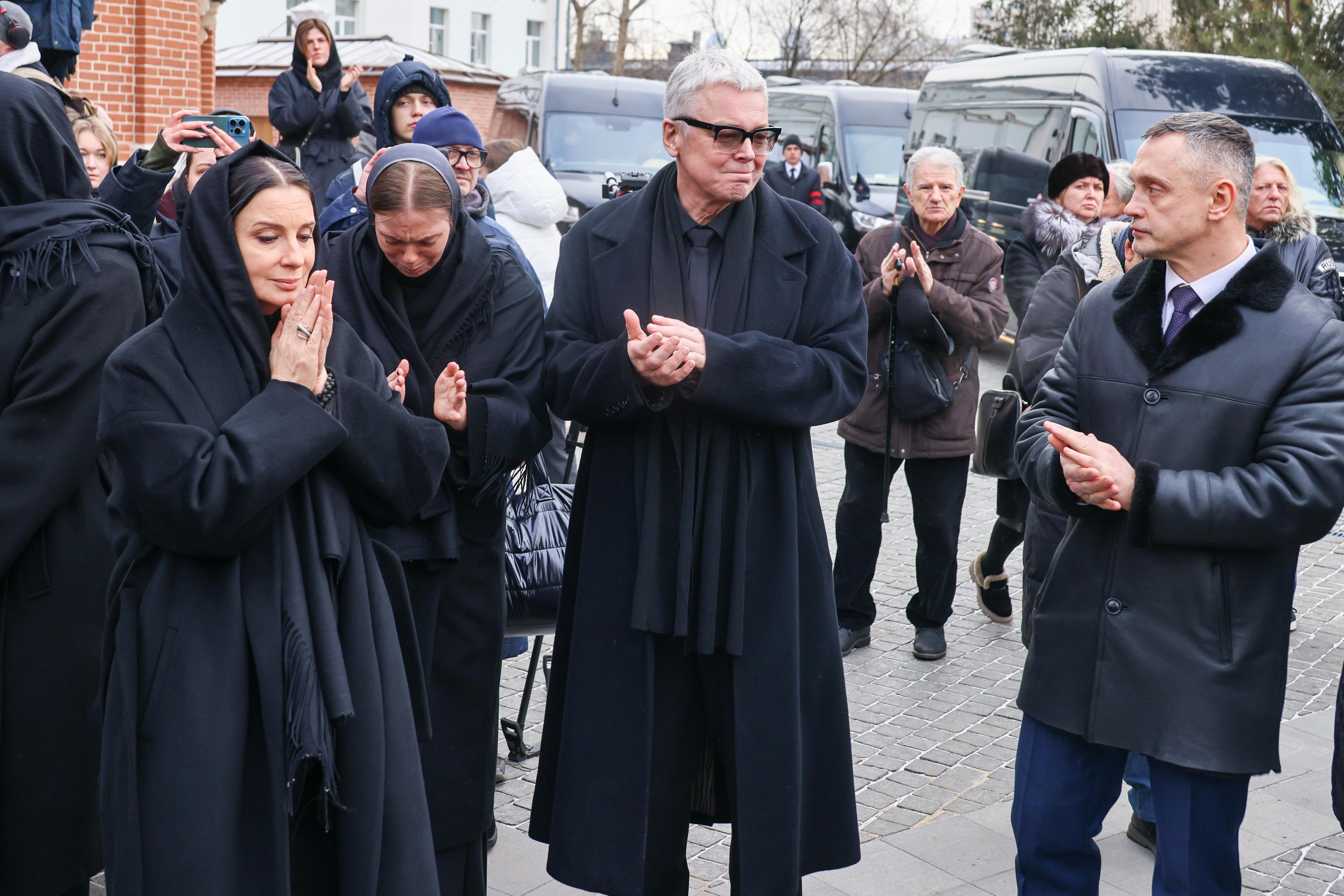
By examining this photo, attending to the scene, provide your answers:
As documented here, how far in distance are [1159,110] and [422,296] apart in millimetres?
9653

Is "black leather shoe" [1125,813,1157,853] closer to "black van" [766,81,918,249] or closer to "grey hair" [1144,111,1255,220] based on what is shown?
"grey hair" [1144,111,1255,220]

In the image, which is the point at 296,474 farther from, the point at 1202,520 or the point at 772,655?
the point at 1202,520

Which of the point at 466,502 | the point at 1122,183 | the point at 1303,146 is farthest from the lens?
the point at 1303,146

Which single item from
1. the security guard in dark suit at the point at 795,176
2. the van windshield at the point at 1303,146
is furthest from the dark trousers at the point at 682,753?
the security guard in dark suit at the point at 795,176

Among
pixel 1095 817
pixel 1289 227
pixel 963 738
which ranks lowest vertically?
→ pixel 963 738

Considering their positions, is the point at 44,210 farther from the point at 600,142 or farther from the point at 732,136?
the point at 600,142

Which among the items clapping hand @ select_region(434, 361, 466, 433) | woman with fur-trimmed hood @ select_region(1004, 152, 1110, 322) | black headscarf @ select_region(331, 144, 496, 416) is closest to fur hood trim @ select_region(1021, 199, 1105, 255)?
woman with fur-trimmed hood @ select_region(1004, 152, 1110, 322)

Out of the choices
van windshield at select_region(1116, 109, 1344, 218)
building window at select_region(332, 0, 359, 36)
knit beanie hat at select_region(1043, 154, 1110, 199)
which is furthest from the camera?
building window at select_region(332, 0, 359, 36)

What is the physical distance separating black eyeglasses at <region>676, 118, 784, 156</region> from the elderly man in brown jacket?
2.32 metres

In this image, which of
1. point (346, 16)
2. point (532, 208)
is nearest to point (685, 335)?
point (532, 208)

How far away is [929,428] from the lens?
552cm

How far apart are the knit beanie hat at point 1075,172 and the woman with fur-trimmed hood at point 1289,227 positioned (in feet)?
2.05

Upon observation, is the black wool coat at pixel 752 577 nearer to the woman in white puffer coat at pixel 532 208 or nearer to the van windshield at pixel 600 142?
the woman in white puffer coat at pixel 532 208

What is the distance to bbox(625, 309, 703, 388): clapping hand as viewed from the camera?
2.95 metres
